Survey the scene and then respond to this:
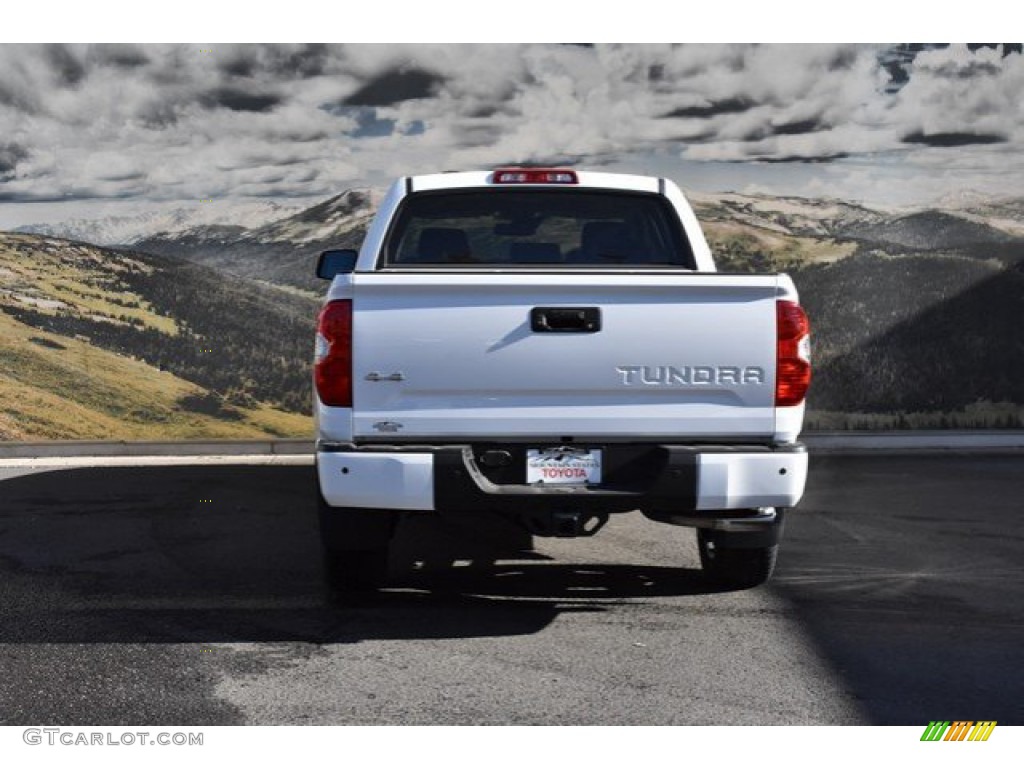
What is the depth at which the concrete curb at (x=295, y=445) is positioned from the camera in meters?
12.7

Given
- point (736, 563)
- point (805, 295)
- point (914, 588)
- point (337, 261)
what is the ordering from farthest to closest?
1. point (805, 295)
2. point (337, 261)
3. point (914, 588)
4. point (736, 563)

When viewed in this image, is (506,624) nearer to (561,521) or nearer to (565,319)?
(561,521)

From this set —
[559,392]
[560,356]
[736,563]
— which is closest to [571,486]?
[559,392]

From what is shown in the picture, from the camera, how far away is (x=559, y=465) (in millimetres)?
5805

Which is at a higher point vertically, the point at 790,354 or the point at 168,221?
the point at 790,354

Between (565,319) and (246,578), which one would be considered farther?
(246,578)

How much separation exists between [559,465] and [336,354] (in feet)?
3.44

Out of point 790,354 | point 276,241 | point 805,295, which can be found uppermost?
point 790,354

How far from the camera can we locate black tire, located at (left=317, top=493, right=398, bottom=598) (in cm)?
616

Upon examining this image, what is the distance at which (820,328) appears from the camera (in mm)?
13047

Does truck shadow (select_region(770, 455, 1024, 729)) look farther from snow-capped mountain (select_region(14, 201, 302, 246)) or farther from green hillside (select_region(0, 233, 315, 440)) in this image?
snow-capped mountain (select_region(14, 201, 302, 246))
